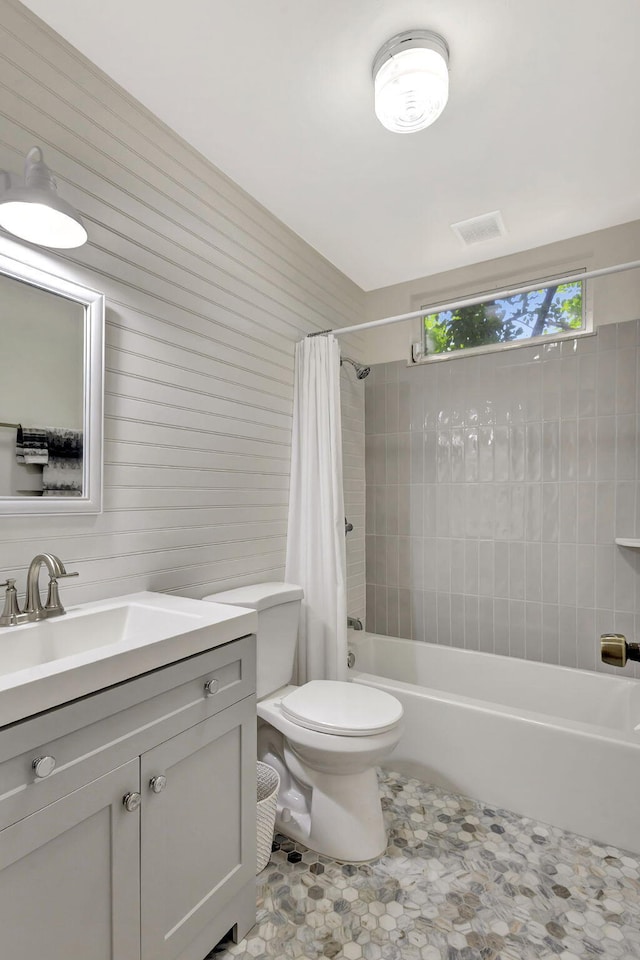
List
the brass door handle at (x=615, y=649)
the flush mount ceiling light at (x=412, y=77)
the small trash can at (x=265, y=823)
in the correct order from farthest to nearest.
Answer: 1. the small trash can at (x=265, y=823)
2. the flush mount ceiling light at (x=412, y=77)
3. the brass door handle at (x=615, y=649)

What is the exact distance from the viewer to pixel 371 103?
1.64 metres

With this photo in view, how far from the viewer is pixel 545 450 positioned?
2508mm

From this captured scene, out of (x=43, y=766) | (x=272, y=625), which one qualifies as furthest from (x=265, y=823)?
(x=43, y=766)

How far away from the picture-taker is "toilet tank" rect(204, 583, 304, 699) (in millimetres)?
1820

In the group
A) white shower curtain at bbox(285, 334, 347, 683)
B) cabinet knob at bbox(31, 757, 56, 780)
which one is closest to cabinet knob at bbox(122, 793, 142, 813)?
cabinet knob at bbox(31, 757, 56, 780)

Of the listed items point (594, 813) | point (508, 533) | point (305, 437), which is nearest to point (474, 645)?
point (508, 533)

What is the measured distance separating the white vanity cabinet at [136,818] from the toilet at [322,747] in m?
0.37

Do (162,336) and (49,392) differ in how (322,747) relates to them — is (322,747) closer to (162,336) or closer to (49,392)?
(49,392)

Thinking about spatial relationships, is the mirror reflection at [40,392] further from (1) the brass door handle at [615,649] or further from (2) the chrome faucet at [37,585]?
(1) the brass door handle at [615,649]

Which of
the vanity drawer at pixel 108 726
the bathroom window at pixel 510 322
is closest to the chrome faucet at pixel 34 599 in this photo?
the vanity drawer at pixel 108 726

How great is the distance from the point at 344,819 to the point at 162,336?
1.78 metres

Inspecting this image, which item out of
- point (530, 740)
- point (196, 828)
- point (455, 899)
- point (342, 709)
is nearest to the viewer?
point (196, 828)

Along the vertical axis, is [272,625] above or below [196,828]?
above

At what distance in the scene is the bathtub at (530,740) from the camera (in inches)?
67.2
